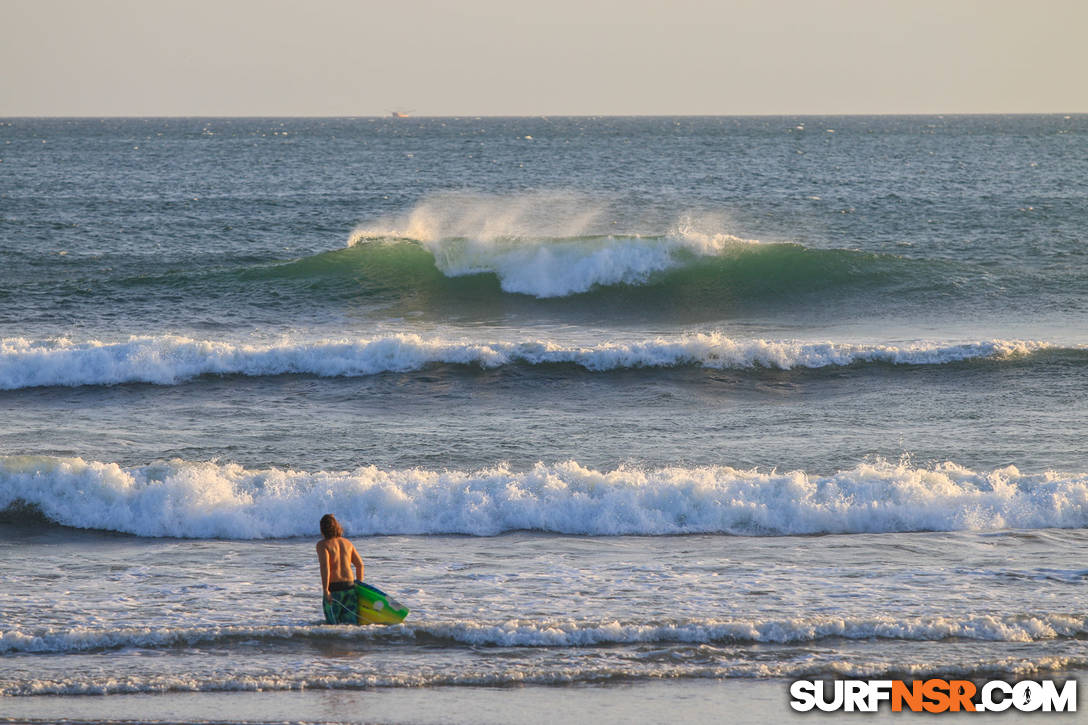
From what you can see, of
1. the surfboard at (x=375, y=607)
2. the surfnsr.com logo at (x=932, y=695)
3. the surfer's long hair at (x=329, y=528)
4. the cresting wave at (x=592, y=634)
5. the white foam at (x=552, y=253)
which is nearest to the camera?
the surfnsr.com logo at (x=932, y=695)

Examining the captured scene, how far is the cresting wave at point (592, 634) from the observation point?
793 centimetres

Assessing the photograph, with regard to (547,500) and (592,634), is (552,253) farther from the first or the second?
(592,634)

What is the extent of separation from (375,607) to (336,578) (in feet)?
1.21

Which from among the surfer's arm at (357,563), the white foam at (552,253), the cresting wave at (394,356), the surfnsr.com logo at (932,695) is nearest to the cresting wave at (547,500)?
the surfer's arm at (357,563)

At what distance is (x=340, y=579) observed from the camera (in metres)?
8.38

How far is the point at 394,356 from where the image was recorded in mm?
18078

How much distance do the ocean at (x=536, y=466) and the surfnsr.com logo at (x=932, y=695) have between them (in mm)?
181

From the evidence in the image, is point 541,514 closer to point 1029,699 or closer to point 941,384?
point 1029,699

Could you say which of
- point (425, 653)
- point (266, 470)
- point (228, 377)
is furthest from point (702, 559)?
point (228, 377)

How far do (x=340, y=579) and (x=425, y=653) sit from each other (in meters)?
0.96

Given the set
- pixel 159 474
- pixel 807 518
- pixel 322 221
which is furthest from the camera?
pixel 322 221

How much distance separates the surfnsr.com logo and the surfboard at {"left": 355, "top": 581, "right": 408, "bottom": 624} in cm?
289

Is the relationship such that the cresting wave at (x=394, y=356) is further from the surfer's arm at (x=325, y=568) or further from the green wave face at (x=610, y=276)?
the surfer's arm at (x=325, y=568)

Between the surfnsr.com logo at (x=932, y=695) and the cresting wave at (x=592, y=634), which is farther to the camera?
the cresting wave at (x=592, y=634)
